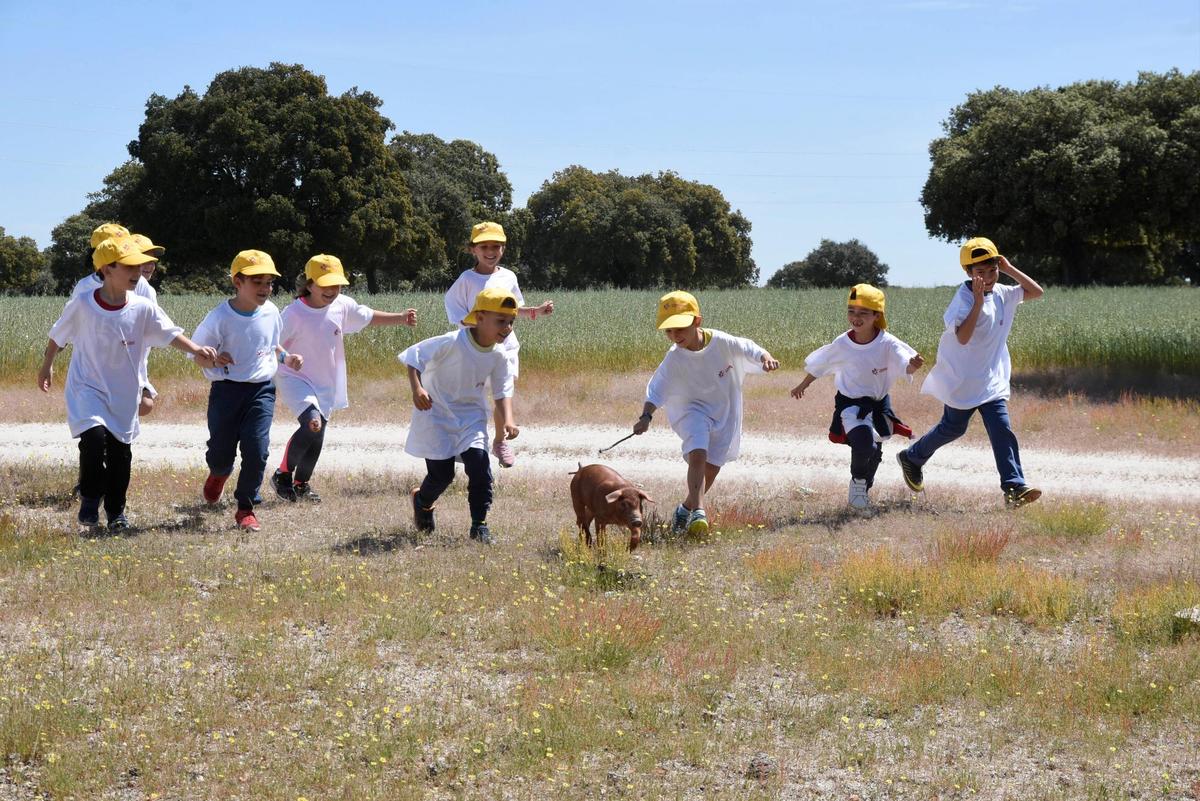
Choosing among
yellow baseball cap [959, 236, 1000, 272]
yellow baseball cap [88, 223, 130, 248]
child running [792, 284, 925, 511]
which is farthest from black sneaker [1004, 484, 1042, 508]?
yellow baseball cap [88, 223, 130, 248]

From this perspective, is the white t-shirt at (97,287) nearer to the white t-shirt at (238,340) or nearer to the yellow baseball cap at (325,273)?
the white t-shirt at (238,340)

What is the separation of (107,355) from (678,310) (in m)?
3.92

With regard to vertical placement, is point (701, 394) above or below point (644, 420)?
above

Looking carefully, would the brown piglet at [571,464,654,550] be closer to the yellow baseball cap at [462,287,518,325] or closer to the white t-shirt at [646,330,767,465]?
the white t-shirt at [646,330,767,465]

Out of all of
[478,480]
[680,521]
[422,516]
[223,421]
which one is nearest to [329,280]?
[223,421]

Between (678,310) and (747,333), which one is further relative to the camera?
(747,333)

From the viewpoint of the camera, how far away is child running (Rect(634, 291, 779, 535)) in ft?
28.9

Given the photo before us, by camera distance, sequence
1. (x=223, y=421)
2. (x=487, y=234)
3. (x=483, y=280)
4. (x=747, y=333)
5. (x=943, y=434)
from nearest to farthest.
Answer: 1. (x=223, y=421)
2. (x=943, y=434)
3. (x=487, y=234)
4. (x=483, y=280)
5. (x=747, y=333)

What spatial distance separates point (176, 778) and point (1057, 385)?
16344mm

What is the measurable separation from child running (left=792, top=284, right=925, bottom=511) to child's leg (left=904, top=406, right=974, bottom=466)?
1.55 feet

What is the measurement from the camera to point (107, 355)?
28.6ft

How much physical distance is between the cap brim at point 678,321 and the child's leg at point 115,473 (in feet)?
12.7

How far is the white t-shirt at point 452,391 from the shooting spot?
8.54 meters

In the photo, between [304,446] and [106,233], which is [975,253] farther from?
[106,233]
